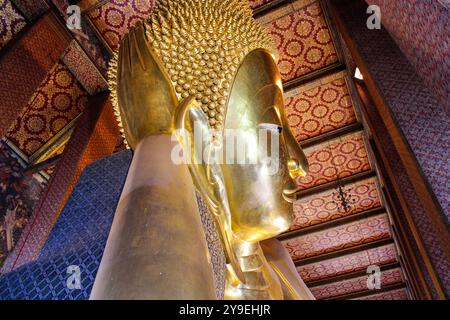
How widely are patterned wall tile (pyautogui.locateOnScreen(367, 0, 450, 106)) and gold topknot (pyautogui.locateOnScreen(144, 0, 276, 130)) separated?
33.5 inches

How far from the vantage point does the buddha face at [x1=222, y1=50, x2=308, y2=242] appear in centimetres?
116

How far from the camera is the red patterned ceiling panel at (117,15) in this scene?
3977 mm

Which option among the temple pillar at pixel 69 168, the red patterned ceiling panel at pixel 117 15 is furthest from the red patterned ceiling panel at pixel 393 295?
the red patterned ceiling panel at pixel 117 15

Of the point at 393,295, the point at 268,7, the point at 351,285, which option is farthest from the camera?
the point at 393,295

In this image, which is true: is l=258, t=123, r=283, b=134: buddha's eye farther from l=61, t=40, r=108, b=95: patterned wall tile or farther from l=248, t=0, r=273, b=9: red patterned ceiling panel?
l=61, t=40, r=108, b=95: patterned wall tile

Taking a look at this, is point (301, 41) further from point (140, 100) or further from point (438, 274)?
point (140, 100)

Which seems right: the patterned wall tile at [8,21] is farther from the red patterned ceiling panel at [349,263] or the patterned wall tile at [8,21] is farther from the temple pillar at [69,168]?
the red patterned ceiling panel at [349,263]

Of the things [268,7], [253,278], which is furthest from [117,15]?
[253,278]

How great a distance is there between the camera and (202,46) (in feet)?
4.24

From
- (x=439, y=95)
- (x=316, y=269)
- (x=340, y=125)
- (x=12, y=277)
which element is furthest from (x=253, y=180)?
(x=316, y=269)

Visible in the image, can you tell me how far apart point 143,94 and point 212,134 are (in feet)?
0.82

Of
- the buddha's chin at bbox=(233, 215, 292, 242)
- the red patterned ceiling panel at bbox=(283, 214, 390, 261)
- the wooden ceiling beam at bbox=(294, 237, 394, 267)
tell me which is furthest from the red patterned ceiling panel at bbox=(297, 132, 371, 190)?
the buddha's chin at bbox=(233, 215, 292, 242)

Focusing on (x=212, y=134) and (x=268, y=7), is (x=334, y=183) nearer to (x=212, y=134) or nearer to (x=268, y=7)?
(x=268, y=7)

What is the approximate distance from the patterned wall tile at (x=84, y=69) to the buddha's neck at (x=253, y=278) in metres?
3.62
